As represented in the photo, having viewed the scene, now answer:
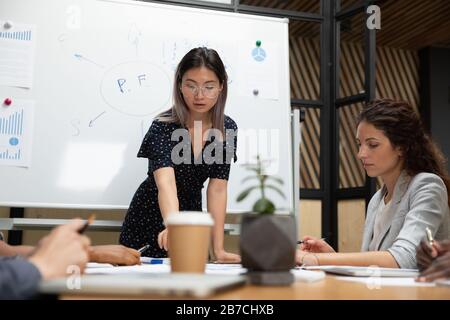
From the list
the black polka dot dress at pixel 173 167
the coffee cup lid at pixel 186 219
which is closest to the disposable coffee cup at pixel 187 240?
the coffee cup lid at pixel 186 219

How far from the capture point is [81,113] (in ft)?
8.46

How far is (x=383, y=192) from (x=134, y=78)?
4.60 feet

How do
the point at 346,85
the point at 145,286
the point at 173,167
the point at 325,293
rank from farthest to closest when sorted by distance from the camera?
the point at 346,85 → the point at 173,167 → the point at 325,293 → the point at 145,286

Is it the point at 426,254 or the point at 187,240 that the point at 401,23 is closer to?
the point at 426,254

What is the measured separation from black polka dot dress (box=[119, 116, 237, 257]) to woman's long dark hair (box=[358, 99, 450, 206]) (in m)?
0.56

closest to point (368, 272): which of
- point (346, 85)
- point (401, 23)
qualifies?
point (401, 23)

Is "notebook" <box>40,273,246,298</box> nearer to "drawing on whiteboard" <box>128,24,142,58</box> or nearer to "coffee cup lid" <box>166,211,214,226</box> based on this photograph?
"coffee cup lid" <box>166,211,214,226</box>

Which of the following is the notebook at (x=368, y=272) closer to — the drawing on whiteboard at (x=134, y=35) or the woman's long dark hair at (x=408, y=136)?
the woman's long dark hair at (x=408, y=136)

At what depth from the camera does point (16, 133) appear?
248 cm

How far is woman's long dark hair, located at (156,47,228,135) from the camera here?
6.19ft

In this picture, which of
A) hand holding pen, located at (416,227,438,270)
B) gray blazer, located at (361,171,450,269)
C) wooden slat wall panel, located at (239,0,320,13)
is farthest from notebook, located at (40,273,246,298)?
wooden slat wall panel, located at (239,0,320,13)

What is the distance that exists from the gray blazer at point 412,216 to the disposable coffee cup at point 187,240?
0.81 m

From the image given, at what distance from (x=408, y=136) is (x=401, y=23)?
14.8ft
